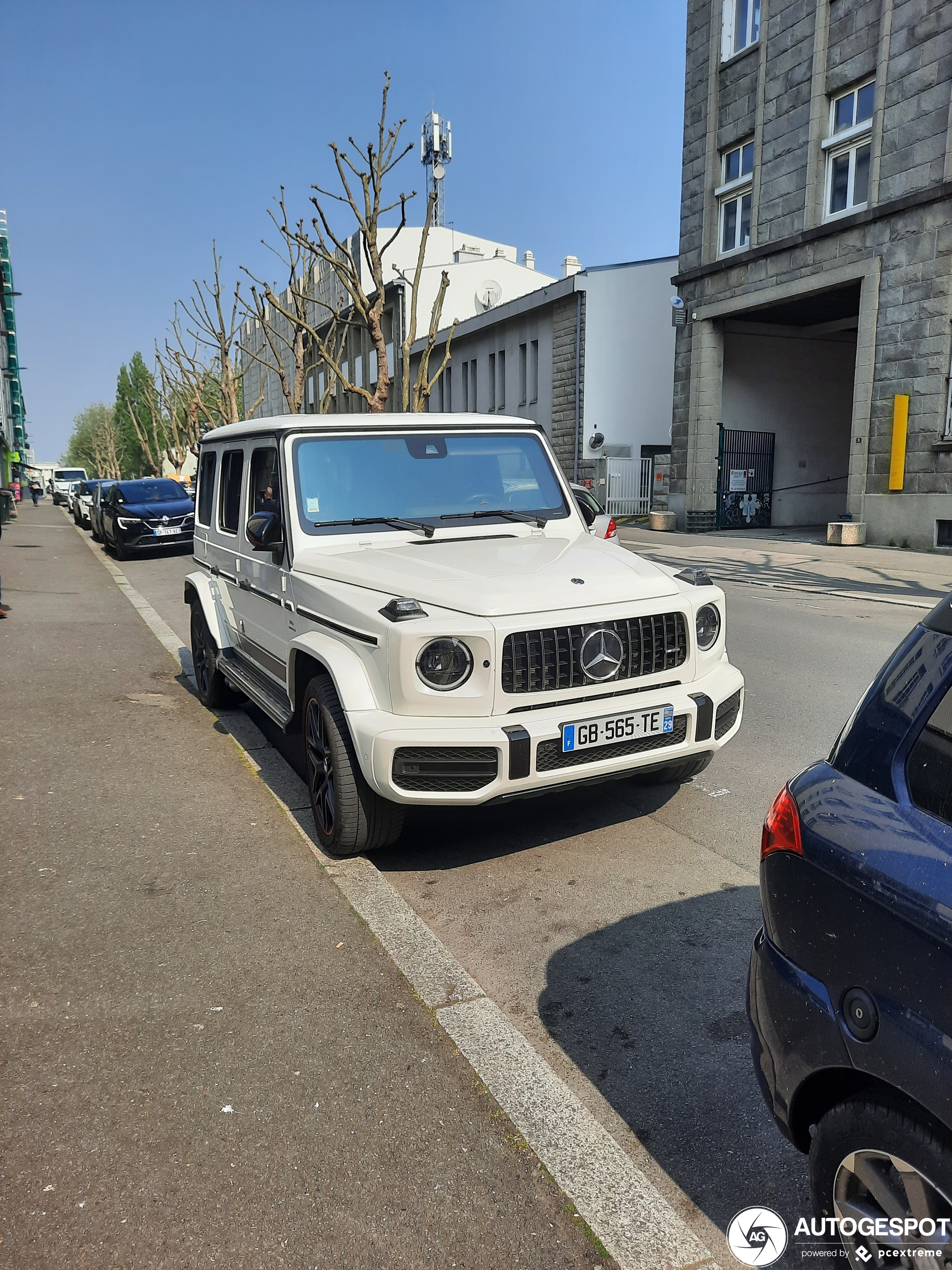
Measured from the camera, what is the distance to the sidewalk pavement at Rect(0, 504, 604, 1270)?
220 cm

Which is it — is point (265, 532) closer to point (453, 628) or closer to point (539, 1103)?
point (453, 628)

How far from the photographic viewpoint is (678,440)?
81.0 ft

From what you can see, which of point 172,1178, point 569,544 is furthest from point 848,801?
point 569,544

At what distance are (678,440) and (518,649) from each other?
22.1 meters

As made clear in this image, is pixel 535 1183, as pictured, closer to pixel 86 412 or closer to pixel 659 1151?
pixel 659 1151

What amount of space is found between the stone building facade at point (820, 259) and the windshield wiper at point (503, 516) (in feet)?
49.2

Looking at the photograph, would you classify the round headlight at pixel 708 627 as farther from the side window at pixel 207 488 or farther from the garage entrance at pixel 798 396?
the garage entrance at pixel 798 396

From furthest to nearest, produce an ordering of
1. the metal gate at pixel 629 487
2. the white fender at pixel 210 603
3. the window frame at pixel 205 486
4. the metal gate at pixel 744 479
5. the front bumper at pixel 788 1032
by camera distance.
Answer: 1. the metal gate at pixel 629 487
2. the metal gate at pixel 744 479
3. the window frame at pixel 205 486
4. the white fender at pixel 210 603
5. the front bumper at pixel 788 1032

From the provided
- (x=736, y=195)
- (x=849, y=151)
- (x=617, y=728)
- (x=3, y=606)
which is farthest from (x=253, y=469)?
(x=736, y=195)

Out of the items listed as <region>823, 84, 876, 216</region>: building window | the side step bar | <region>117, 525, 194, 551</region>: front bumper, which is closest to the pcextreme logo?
Answer: the side step bar

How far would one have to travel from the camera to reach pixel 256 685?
18.3 ft

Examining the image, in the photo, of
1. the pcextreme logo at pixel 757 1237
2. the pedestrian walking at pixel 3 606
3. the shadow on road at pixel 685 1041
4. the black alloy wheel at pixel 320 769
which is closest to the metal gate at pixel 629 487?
the pedestrian walking at pixel 3 606

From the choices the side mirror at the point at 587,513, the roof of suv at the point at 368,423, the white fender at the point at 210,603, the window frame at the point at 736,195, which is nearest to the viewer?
the roof of suv at the point at 368,423

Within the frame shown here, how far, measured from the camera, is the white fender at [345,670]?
388 cm
